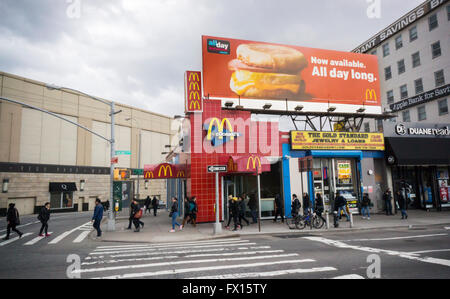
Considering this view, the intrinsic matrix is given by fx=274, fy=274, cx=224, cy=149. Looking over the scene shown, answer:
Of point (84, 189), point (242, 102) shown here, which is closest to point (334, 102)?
point (242, 102)

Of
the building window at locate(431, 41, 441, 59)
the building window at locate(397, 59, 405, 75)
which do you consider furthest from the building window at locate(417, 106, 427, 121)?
the building window at locate(431, 41, 441, 59)

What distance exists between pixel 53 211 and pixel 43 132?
10.5 meters

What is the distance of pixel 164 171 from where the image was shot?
2003 centimetres

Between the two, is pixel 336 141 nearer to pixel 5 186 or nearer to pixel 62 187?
pixel 62 187

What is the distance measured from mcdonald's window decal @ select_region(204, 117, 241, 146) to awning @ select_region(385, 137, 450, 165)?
1217cm

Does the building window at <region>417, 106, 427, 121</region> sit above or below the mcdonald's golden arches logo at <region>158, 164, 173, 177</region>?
above

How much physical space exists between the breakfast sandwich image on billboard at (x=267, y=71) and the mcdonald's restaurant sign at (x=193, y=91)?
2.54 m

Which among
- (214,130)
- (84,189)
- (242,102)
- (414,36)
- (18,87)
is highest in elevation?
(414,36)

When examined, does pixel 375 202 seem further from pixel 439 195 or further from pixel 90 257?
pixel 90 257

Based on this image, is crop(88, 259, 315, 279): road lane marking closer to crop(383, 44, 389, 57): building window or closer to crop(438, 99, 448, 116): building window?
crop(438, 99, 448, 116): building window

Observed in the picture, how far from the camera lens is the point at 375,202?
69.3ft

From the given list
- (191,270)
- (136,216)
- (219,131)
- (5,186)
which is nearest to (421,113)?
(219,131)

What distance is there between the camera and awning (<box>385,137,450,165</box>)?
2081cm
